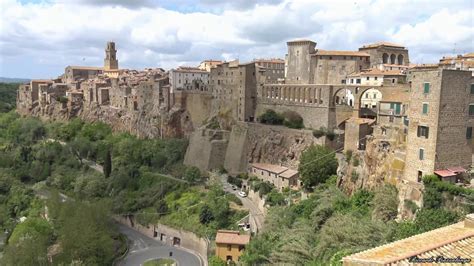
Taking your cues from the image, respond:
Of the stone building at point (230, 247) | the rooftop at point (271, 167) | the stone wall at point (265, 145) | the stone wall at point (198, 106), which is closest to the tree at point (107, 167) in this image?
the stone wall at point (198, 106)

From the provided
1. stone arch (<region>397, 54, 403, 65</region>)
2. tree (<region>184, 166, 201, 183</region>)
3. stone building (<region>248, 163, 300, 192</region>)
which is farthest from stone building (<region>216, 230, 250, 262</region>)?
stone arch (<region>397, 54, 403, 65</region>)

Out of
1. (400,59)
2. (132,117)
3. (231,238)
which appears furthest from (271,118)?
(132,117)

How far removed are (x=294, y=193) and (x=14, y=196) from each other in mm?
31275

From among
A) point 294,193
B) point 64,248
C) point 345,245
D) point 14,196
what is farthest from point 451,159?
point 14,196

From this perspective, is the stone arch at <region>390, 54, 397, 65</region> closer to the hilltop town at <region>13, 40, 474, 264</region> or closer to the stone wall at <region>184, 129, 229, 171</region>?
the hilltop town at <region>13, 40, 474, 264</region>

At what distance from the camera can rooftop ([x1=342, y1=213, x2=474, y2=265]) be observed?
26.5 feet

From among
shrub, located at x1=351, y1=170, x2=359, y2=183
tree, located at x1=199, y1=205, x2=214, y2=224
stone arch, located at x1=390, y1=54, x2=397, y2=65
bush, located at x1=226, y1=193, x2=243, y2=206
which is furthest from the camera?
stone arch, located at x1=390, y1=54, x2=397, y2=65

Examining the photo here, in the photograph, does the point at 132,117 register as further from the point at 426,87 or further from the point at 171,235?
the point at 426,87

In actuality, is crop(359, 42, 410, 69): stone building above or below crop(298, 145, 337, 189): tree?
above

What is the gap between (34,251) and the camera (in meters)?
26.0

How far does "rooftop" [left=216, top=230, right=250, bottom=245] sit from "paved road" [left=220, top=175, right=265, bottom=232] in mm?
1280

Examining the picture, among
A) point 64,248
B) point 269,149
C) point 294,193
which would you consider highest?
point 269,149

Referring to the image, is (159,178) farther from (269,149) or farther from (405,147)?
(405,147)

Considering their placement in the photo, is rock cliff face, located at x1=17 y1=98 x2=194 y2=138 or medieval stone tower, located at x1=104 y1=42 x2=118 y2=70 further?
medieval stone tower, located at x1=104 y1=42 x2=118 y2=70
